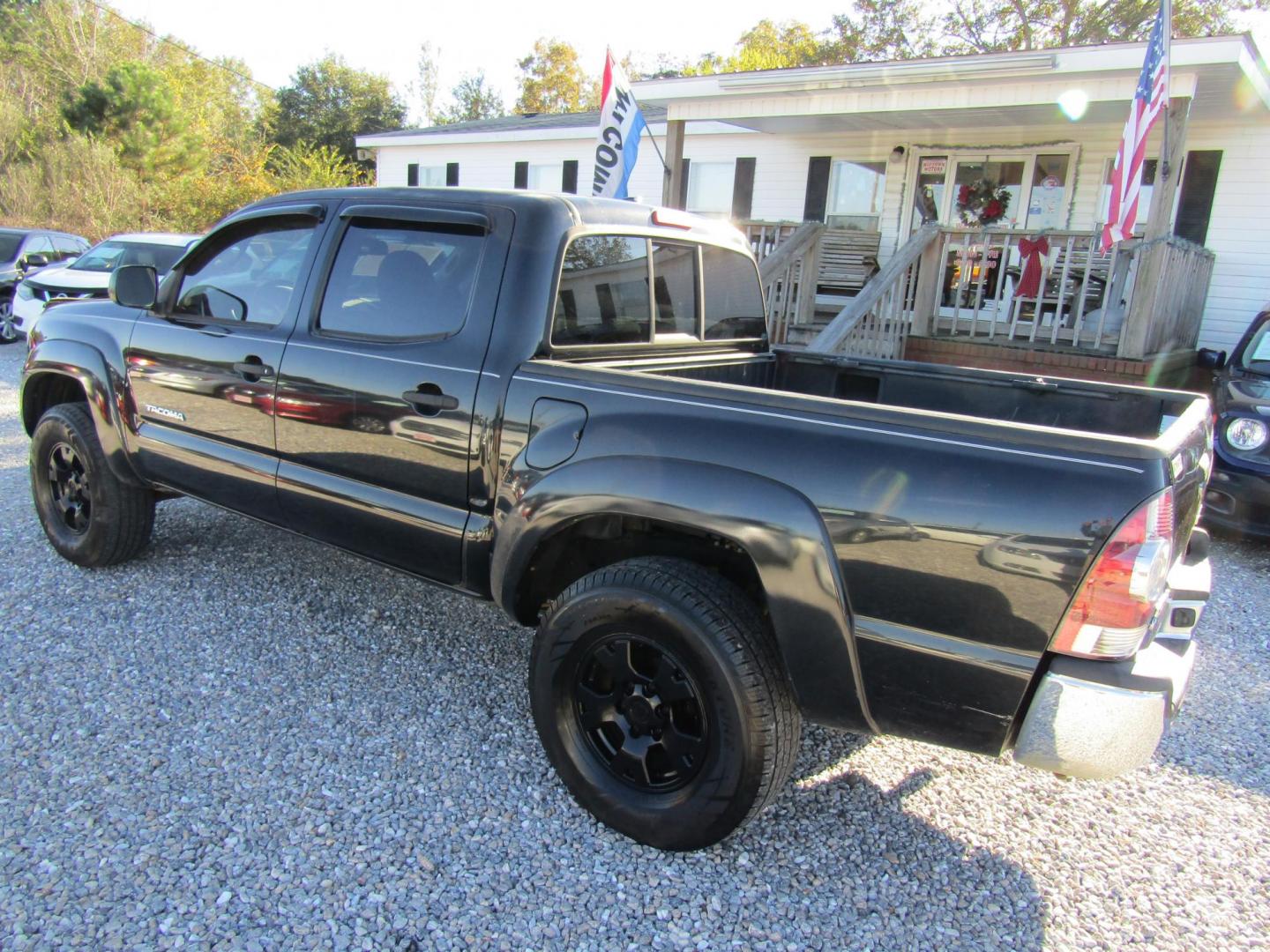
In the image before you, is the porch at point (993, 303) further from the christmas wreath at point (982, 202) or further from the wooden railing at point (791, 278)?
the christmas wreath at point (982, 202)

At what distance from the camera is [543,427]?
249 cm

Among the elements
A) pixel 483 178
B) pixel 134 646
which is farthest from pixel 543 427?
pixel 483 178

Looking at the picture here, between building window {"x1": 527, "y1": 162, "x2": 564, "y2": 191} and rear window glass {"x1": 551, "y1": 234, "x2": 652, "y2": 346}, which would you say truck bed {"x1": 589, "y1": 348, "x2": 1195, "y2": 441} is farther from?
building window {"x1": 527, "y1": 162, "x2": 564, "y2": 191}

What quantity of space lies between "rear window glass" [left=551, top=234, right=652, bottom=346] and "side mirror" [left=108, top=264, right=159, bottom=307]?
2.13 meters

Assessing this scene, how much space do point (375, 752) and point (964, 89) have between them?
10103 millimetres

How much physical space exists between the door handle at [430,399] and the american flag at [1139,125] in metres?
6.68

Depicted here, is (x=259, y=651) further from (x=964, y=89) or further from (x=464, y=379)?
(x=964, y=89)

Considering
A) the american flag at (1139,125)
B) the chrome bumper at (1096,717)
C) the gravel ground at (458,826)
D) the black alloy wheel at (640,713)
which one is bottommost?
the gravel ground at (458,826)

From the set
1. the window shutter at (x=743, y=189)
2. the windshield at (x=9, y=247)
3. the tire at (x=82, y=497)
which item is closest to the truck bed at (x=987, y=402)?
the tire at (x=82, y=497)

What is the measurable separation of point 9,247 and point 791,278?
11624 millimetres

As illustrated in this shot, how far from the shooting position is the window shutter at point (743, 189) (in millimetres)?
14773

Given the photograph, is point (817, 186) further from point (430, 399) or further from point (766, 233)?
point (430, 399)

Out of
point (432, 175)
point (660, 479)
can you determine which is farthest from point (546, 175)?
point (660, 479)

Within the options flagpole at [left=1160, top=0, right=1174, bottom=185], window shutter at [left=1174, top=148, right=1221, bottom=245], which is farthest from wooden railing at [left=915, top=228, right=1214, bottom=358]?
window shutter at [left=1174, top=148, right=1221, bottom=245]
